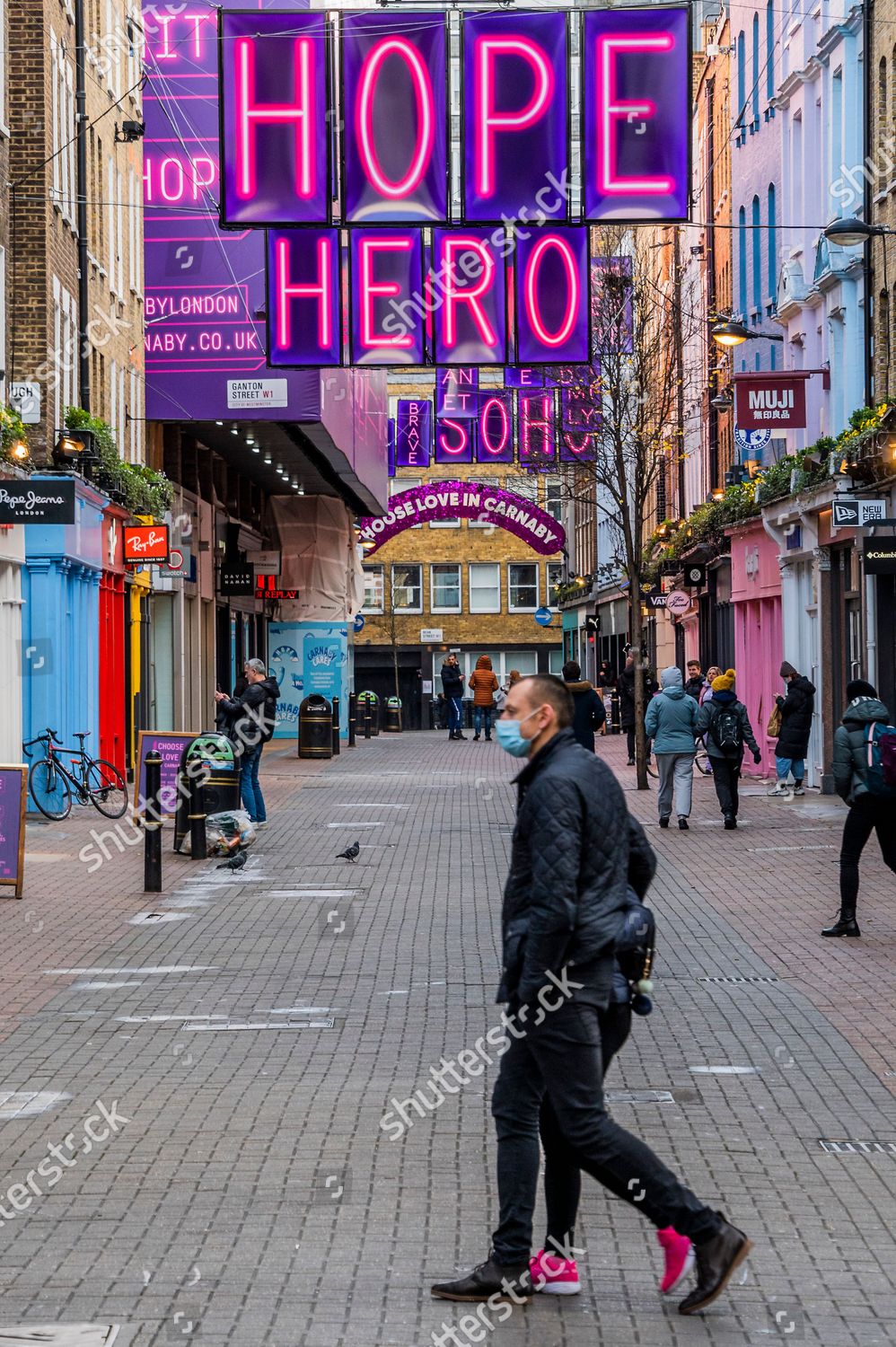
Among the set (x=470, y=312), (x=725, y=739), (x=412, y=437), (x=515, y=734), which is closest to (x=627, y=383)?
(x=412, y=437)

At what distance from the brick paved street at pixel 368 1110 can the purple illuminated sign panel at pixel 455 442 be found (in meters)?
22.9

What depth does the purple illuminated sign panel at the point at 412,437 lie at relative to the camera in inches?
1676

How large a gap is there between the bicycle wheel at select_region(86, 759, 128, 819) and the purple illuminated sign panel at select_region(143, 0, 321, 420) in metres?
8.36

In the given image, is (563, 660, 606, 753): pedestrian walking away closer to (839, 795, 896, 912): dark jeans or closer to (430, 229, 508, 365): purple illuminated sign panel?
(430, 229, 508, 365): purple illuminated sign panel

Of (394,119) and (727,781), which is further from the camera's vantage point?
(727,781)

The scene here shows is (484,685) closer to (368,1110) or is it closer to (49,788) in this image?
(49,788)

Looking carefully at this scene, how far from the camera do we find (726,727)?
22250mm

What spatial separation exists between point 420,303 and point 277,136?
2.37m

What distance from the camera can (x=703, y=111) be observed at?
4722 cm

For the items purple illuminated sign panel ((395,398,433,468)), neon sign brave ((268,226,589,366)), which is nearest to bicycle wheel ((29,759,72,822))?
neon sign brave ((268,226,589,366))

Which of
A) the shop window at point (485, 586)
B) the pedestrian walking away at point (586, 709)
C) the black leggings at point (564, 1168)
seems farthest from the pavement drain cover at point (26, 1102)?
the shop window at point (485, 586)

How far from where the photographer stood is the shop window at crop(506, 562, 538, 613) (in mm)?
85812

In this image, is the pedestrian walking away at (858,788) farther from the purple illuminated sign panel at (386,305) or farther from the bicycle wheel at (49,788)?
the bicycle wheel at (49,788)

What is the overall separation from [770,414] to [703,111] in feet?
66.4
